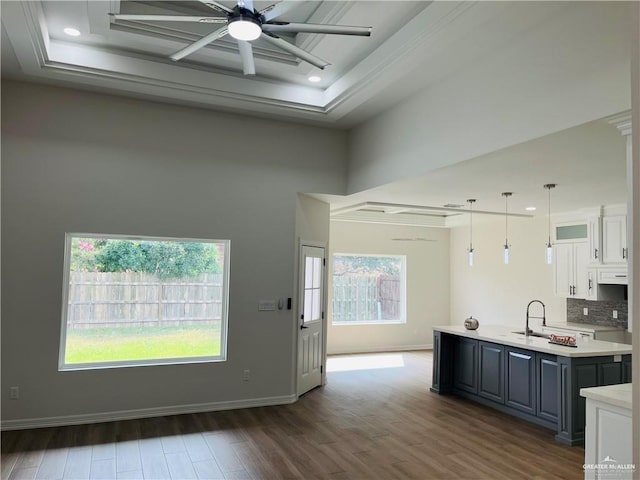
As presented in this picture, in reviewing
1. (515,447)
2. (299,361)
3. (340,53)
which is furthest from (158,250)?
(515,447)

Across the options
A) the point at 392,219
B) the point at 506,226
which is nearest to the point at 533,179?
the point at 506,226

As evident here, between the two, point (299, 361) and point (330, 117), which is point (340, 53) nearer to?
point (330, 117)

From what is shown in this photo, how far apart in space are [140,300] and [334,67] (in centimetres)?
335

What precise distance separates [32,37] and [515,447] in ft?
18.2

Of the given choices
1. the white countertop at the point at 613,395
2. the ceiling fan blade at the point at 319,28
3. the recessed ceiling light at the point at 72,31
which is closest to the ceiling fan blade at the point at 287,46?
the ceiling fan blade at the point at 319,28

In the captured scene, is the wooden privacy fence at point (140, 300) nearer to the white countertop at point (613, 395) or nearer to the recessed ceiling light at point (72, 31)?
the recessed ceiling light at point (72, 31)

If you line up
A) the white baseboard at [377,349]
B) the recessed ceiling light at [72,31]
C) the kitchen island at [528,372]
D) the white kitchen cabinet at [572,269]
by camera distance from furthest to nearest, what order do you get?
the white baseboard at [377,349] < the white kitchen cabinet at [572,269] < the kitchen island at [528,372] < the recessed ceiling light at [72,31]

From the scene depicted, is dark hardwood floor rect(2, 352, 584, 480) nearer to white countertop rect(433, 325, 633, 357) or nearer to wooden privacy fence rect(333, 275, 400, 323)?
white countertop rect(433, 325, 633, 357)

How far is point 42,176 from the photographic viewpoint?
4738 millimetres

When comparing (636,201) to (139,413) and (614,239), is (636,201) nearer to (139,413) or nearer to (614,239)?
(139,413)

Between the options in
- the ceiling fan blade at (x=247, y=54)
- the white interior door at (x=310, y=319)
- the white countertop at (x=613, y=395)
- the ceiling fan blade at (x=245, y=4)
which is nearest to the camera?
the white countertop at (x=613, y=395)

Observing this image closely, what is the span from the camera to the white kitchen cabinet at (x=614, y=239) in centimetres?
642

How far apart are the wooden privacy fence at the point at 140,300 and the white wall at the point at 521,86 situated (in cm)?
275

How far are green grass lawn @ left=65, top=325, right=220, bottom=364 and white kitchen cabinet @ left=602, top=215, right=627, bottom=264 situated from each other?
5527 mm
